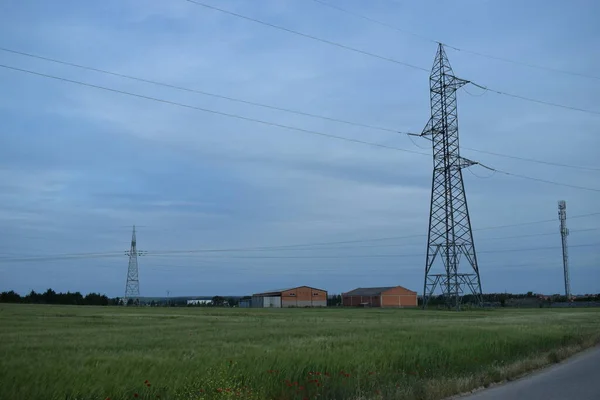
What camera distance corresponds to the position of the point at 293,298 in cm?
14038

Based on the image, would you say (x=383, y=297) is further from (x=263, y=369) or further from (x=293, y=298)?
(x=263, y=369)

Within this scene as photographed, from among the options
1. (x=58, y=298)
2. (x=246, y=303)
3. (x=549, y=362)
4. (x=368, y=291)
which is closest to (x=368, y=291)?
(x=368, y=291)

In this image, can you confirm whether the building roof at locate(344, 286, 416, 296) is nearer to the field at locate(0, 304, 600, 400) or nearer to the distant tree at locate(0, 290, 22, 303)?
the distant tree at locate(0, 290, 22, 303)

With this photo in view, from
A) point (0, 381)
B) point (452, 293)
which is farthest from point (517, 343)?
point (452, 293)

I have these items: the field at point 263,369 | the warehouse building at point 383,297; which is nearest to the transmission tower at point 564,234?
the warehouse building at point 383,297

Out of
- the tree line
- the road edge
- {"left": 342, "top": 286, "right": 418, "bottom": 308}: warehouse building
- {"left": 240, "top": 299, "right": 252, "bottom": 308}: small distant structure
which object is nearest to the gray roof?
{"left": 342, "top": 286, "right": 418, "bottom": 308}: warehouse building

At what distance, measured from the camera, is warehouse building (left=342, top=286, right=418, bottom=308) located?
133 meters

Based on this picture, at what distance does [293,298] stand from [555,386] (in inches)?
5013

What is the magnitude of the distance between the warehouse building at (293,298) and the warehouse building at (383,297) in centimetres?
783

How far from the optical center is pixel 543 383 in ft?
51.2

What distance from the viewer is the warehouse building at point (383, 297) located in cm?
13312

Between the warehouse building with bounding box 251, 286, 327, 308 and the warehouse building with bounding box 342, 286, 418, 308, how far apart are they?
7.83 m

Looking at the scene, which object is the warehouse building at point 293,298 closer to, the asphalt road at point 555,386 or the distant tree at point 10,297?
the distant tree at point 10,297

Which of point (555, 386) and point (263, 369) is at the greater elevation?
point (263, 369)
